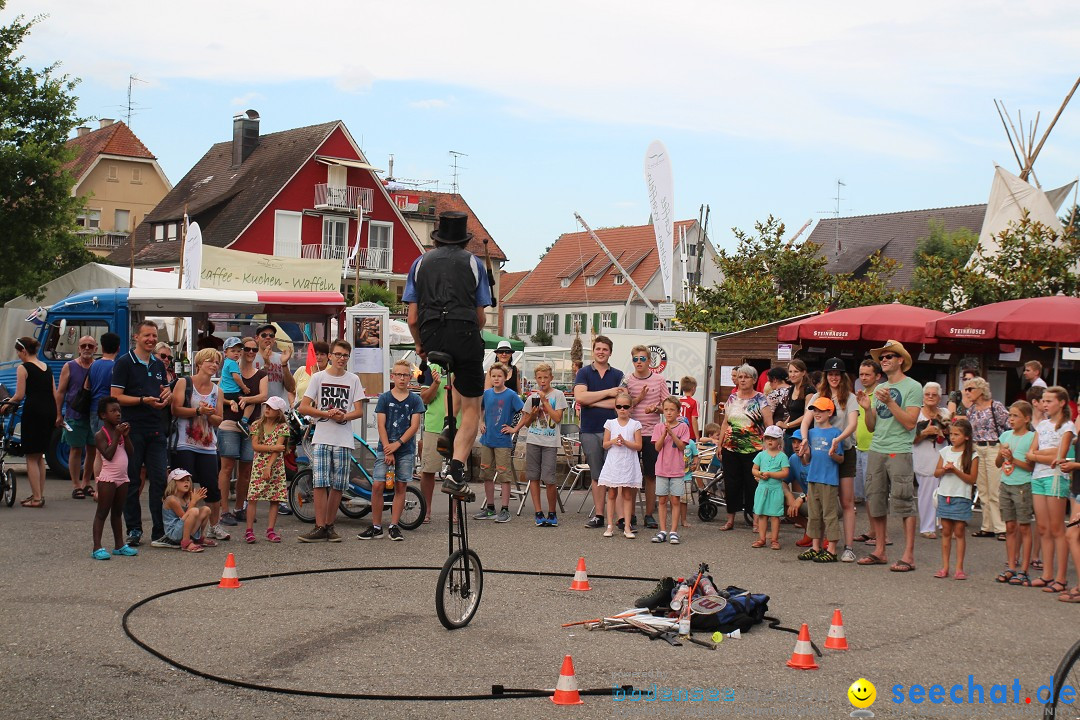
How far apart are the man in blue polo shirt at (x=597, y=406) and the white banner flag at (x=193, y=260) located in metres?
10.9

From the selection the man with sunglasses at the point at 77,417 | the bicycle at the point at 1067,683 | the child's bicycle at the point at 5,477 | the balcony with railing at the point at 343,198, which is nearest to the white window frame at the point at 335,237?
the balcony with railing at the point at 343,198

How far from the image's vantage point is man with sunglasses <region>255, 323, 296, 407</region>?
1396 cm

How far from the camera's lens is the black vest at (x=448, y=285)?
7723 mm

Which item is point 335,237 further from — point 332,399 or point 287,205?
point 332,399

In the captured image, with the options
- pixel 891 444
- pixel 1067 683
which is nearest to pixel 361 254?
pixel 891 444

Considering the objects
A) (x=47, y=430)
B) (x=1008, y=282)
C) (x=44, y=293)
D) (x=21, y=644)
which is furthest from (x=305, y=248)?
(x=21, y=644)

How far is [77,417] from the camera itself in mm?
14773

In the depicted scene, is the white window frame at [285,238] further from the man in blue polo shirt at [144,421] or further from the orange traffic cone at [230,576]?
the orange traffic cone at [230,576]

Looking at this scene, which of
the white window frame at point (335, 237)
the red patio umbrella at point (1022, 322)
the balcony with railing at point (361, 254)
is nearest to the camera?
the red patio umbrella at point (1022, 322)

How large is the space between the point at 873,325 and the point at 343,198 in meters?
41.2

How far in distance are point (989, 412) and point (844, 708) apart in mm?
7846

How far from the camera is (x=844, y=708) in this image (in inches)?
239

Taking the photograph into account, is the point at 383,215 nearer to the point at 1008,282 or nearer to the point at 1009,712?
the point at 1008,282

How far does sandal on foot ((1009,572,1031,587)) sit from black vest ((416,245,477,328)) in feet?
19.1
